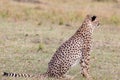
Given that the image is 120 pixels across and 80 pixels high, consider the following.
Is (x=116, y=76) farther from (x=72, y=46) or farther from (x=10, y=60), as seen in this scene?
(x=10, y=60)

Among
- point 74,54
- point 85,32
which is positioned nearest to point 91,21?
point 85,32

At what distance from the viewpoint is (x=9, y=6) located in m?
20.4

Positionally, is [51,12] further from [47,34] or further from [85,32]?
[85,32]

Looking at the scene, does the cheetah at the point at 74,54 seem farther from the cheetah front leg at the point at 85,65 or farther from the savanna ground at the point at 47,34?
the savanna ground at the point at 47,34

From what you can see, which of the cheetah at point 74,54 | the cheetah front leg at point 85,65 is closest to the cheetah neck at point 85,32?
the cheetah at point 74,54

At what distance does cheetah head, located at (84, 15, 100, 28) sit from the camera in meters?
9.26

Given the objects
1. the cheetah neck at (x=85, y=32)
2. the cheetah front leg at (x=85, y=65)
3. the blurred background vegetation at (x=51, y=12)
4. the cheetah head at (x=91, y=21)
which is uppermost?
the cheetah head at (x=91, y=21)

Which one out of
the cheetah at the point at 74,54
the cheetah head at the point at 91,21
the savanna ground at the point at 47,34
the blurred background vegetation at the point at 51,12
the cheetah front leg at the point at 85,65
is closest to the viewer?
the cheetah at the point at 74,54

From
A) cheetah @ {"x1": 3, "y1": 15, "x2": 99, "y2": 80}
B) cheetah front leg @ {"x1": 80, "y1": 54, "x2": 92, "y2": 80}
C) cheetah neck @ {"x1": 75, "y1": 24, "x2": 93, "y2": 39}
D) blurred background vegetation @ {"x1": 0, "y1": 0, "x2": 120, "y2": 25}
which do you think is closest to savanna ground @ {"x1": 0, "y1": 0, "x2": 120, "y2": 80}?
blurred background vegetation @ {"x1": 0, "y1": 0, "x2": 120, "y2": 25}

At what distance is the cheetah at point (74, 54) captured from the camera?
8.65 metres

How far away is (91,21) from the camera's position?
9297 mm

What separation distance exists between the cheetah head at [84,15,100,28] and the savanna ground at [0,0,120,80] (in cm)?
87

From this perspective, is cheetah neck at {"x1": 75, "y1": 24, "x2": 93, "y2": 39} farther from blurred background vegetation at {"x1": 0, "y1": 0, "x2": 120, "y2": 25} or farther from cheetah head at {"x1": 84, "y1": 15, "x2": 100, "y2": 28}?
blurred background vegetation at {"x1": 0, "y1": 0, "x2": 120, "y2": 25}

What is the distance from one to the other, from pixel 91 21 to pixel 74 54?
828 millimetres
